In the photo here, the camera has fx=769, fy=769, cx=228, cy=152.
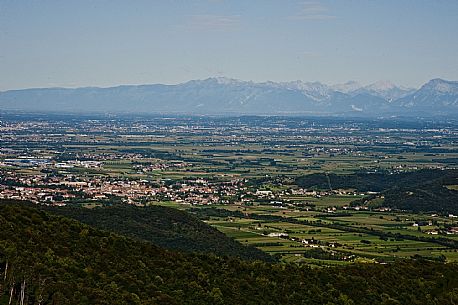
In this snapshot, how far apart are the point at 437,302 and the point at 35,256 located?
2087 centimetres

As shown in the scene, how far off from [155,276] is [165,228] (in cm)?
3098

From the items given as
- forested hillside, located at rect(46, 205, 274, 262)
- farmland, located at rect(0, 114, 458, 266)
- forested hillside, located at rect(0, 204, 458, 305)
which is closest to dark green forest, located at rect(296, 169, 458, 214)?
farmland, located at rect(0, 114, 458, 266)

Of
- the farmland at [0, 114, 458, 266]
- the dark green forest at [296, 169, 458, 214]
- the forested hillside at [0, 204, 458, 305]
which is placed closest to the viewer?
the forested hillside at [0, 204, 458, 305]

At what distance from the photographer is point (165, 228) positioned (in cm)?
6925

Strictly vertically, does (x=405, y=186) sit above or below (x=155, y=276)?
below

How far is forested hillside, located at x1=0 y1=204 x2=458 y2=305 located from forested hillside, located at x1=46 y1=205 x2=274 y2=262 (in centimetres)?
1443

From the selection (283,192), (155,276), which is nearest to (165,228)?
(155,276)

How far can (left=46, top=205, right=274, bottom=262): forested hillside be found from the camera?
62250mm

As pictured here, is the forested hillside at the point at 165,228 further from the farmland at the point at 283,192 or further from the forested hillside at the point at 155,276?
the forested hillside at the point at 155,276

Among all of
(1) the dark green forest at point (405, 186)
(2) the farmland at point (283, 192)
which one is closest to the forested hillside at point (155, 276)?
(2) the farmland at point (283, 192)

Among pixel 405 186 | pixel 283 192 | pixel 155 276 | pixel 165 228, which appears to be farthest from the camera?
pixel 405 186

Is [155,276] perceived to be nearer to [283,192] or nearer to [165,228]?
[165,228]

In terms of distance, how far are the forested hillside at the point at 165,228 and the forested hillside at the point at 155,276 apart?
47.4 ft

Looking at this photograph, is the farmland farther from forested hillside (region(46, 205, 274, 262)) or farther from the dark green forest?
forested hillside (region(46, 205, 274, 262))
